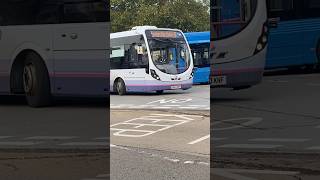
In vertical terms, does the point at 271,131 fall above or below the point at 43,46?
below

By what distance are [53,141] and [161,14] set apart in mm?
3844

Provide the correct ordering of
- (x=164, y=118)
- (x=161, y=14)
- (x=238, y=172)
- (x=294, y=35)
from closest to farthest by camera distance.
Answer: (x=161, y=14), (x=164, y=118), (x=238, y=172), (x=294, y=35)

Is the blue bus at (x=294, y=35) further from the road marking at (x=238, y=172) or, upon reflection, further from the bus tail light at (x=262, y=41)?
the road marking at (x=238, y=172)

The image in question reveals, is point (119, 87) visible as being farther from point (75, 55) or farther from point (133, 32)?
point (75, 55)

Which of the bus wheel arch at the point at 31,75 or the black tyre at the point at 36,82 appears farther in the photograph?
the bus wheel arch at the point at 31,75

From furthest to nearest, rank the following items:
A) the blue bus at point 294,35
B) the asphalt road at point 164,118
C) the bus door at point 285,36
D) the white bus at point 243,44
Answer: the blue bus at point 294,35
the bus door at point 285,36
the white bus at point 243,44
the asphalt road at point 164,118

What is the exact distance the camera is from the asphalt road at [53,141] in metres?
4.42

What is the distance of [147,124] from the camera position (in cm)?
246

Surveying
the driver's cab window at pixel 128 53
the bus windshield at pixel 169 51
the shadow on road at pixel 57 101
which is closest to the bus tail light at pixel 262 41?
the driver's cab window at pixel 128 53

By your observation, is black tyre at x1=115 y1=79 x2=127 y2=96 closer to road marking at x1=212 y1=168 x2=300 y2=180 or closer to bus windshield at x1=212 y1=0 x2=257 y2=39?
bus windshield at x1=212 y1=0 x2=257 y2=39

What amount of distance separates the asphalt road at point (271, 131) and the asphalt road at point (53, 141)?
115 cm

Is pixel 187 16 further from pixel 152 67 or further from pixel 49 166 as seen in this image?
pixel 49 166

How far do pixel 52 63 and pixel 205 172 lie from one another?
9.50 ft

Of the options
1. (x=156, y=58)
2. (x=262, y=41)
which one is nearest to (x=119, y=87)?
(x=156, y=58)
